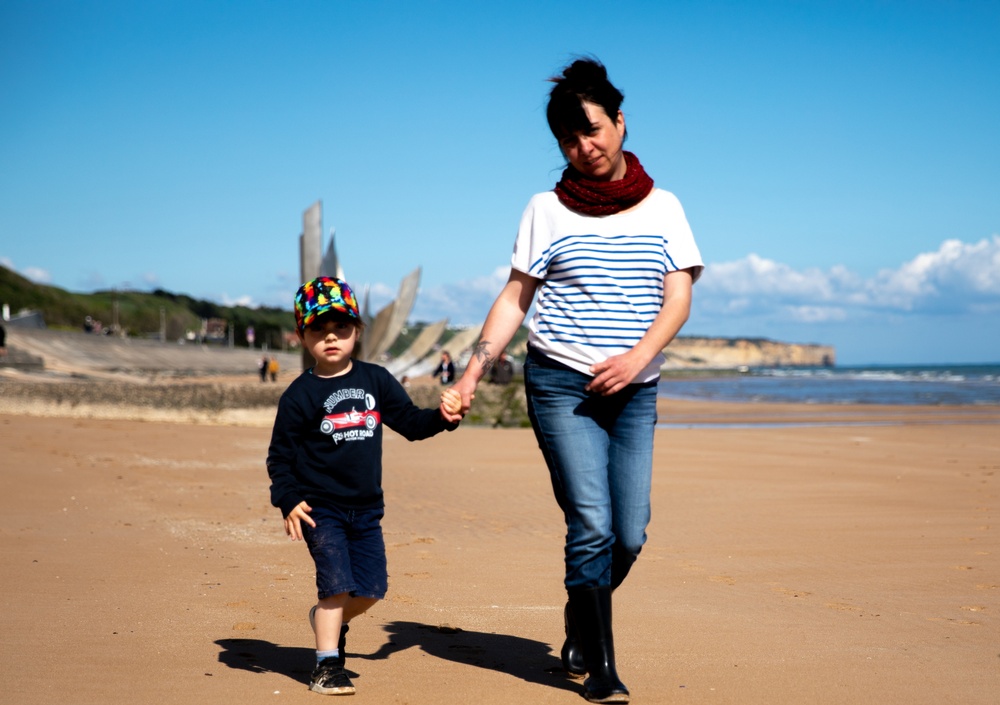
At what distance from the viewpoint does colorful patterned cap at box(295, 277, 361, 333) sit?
320 centimetres

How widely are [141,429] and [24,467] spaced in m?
4.40

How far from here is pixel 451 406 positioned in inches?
124

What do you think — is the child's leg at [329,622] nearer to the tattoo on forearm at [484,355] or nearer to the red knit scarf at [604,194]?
the tattoo on forearm at [484,355]

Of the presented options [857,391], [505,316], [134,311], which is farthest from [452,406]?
[134,311]

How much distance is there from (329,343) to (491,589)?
6.94 feet

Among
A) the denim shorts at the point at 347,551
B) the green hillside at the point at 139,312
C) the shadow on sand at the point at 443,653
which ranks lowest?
the shadow on sand at the point at 443,653

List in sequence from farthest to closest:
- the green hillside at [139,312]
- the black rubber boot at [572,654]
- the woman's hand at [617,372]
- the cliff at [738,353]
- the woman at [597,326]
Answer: the cliff at [738,353]
the green hillside at [139,312]
the black rubber boot at [572,654]
the woman at [597,326]
the woman's hand at [617,372]

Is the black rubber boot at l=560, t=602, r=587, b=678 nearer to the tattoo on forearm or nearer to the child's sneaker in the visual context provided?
the child's sneaker

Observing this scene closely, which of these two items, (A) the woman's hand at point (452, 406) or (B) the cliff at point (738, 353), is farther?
(B) the cliff at point (738, 353)

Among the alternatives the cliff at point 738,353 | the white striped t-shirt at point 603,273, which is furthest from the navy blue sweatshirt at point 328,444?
the cliff at point 738,353

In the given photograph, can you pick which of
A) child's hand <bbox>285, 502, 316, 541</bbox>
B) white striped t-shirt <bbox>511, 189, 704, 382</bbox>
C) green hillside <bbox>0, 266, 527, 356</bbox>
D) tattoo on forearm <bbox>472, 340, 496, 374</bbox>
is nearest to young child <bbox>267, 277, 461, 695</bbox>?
child's hand <bbox>285, 502, 316, 541</bbox>

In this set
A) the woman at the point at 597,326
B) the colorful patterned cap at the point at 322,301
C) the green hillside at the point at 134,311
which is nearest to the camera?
the woman at the point at 597,326

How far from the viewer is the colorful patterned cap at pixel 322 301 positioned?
3.20m

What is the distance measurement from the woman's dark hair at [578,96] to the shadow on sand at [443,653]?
1784 mm
